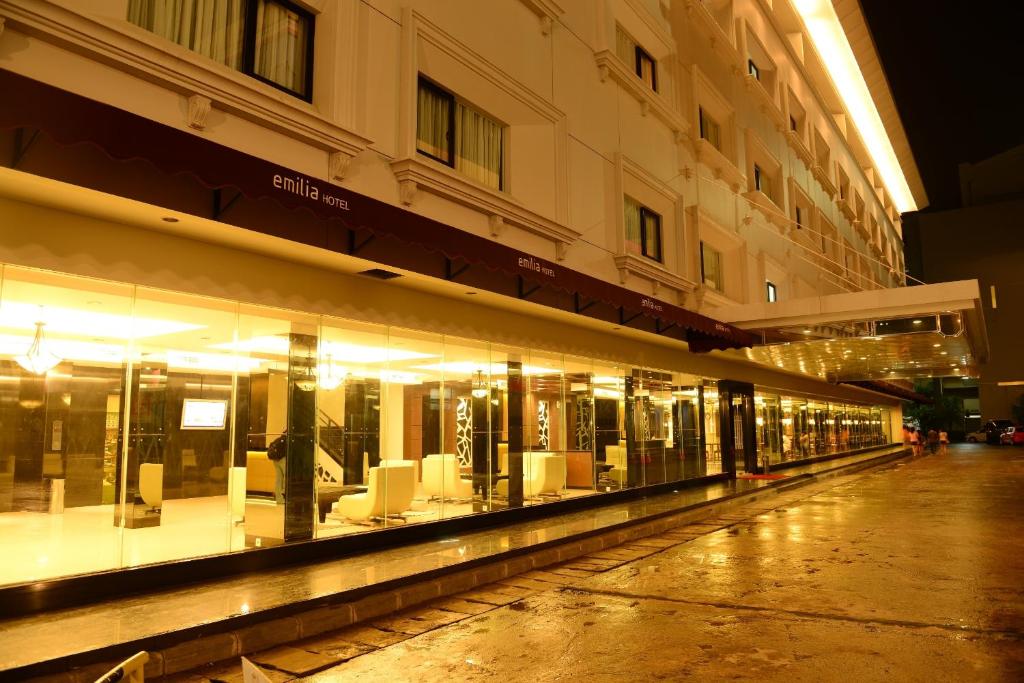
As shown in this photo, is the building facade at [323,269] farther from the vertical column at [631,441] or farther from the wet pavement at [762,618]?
the wet pavement at [762,618]

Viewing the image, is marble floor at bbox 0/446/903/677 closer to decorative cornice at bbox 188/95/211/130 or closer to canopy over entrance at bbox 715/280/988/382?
decorative cornice at bbox 188/95/211/130

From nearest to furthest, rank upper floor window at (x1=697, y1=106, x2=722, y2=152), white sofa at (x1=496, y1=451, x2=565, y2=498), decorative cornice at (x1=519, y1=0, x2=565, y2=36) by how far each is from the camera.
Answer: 1. decorative cornice at (x1=519, y1=0, x2=565, y2=36)
2. white sofa at (x1=496, y1=451, x2=565, y2=498)
3. upper floor window at (x1=697, y1=106, x2=722, y2=152)

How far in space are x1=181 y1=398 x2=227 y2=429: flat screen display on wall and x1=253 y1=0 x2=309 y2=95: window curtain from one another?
12.6ft

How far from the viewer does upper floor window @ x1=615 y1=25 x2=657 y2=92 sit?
1606 centimetres

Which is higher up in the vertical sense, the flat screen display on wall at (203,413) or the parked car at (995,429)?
the flat screen display on wall at (203,413)

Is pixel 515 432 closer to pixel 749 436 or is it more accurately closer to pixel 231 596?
pixel 231 596

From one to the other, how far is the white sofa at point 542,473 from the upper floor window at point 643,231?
4686mm

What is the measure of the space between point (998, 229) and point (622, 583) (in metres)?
72.1

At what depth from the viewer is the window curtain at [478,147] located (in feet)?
37.0

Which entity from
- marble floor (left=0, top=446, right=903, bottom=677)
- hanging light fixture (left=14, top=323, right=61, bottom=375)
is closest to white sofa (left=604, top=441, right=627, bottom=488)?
marble floor (left=0, top=446, right=903, bottom=677)

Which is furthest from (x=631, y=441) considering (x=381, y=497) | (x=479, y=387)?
(x=381, y=497)

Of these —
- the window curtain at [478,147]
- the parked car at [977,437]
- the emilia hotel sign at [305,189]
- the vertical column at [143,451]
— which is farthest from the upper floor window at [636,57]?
the parked car at [977,437]

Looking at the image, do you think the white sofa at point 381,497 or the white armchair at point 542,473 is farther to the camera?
the white armchair at point 542,473

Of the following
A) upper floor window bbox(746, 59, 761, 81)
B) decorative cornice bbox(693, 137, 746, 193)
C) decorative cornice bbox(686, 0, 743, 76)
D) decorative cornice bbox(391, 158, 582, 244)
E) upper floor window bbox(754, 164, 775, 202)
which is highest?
upper floor window bbox(746, 59, 761, 81)
